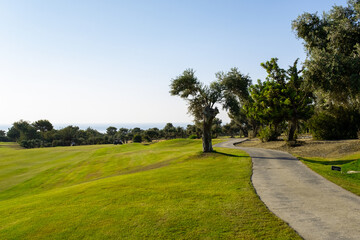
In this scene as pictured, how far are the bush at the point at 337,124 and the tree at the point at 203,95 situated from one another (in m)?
17.3

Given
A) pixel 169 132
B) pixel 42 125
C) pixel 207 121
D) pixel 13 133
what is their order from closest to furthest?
pixel 207 121 → pixel 169 132 → pixel 42 125 → pixel 13 133

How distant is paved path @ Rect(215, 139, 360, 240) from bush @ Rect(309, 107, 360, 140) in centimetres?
2146

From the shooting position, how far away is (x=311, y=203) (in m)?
9.12

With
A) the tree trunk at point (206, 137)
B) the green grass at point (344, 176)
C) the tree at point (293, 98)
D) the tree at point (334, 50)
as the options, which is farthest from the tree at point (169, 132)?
the green grass at point (344, 176)

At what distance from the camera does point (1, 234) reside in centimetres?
780

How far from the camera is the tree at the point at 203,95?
2692 cm

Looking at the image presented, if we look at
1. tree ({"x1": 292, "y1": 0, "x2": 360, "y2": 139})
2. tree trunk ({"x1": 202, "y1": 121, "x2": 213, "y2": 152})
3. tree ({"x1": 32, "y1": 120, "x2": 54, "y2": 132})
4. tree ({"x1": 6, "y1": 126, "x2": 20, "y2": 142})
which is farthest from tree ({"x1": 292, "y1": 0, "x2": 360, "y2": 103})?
tree ({"x1": 6, "y1": 126, "x2": 20, "y2": 142})

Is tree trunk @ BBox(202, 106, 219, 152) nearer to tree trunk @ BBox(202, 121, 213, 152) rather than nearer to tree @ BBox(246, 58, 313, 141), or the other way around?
tree trunk @ BBox(202, 121, 213, 152)

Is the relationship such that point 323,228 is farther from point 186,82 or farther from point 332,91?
point 186,82

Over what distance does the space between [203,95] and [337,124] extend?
20514 millimetres

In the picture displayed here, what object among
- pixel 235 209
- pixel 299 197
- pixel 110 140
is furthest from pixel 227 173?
pixel 110 140

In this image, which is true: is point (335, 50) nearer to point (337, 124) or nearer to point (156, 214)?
point (337, 124)

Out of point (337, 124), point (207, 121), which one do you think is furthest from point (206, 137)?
point (337, 124)

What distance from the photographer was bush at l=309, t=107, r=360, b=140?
3125 centimetres
